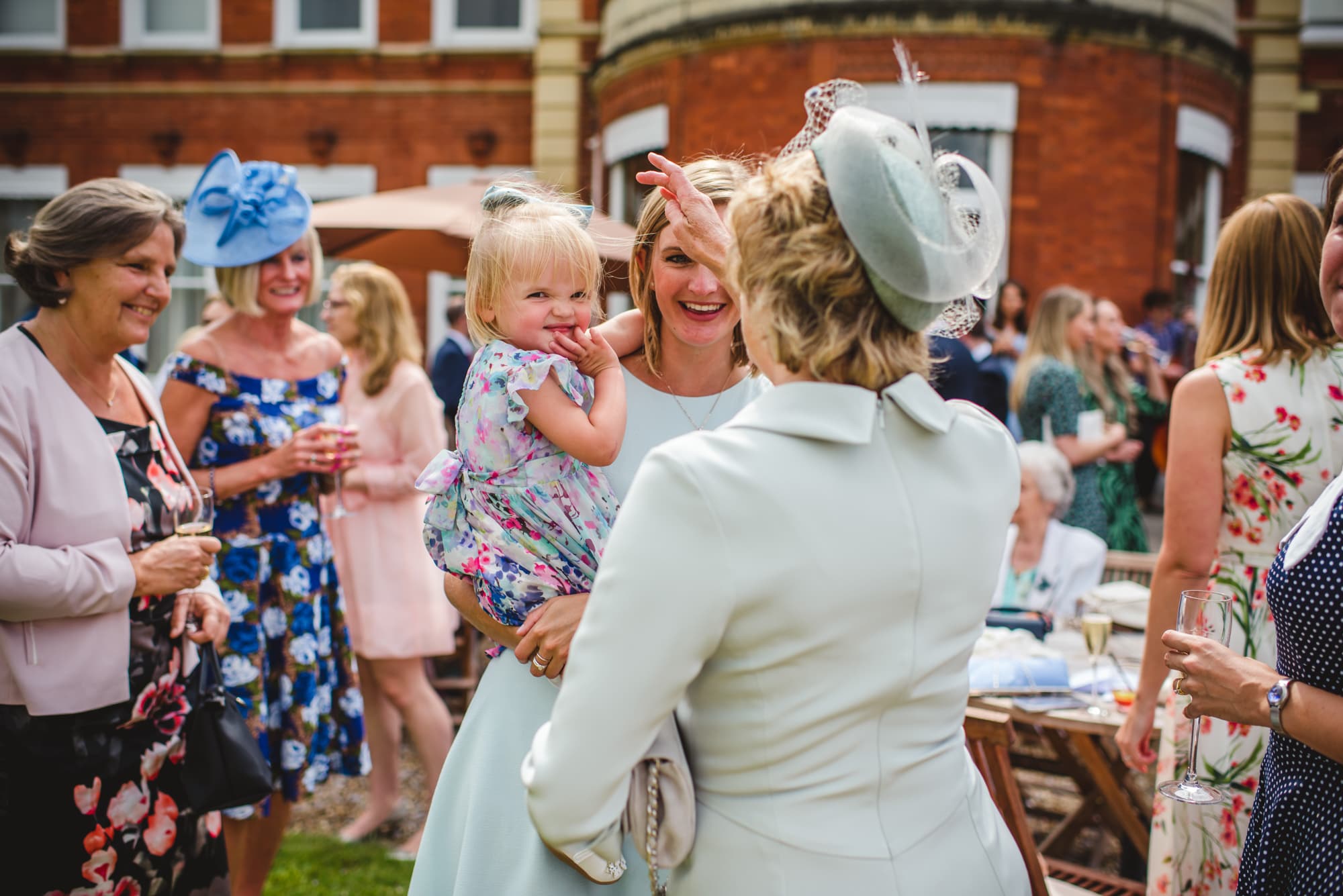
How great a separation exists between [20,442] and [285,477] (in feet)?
3.54

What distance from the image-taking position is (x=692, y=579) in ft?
4.07

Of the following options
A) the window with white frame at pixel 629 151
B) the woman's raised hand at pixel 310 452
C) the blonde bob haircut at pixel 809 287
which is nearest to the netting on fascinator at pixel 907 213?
the blonde bob haircut at pixel 809 287

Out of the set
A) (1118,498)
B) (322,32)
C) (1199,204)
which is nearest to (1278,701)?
(1118,498)

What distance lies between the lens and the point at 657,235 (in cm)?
217

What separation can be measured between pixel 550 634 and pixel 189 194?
12.7 m

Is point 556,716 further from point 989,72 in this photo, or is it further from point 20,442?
point 989,72

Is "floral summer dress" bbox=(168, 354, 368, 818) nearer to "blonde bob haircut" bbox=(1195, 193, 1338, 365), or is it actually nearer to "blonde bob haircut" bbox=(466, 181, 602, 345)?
"blonde bob haircut" bbox=(466, 181, 602, 345)

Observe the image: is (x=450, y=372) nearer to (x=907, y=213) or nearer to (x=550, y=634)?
(x=550, y=634)

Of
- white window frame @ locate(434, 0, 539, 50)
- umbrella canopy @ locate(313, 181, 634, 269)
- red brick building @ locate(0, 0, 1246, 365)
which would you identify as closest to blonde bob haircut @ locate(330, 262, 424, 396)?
umbrella canopy @ locate(313, 181, 634, 269)

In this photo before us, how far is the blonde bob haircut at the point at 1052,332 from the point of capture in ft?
18.2

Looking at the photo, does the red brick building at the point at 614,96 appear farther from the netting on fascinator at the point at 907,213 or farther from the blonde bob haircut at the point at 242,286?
the netting on fascinator at the point at 907,213

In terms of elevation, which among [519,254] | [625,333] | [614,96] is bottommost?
[625,333]

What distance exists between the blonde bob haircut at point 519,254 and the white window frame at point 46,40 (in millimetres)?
14743

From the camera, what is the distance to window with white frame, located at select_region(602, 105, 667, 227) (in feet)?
35.8
